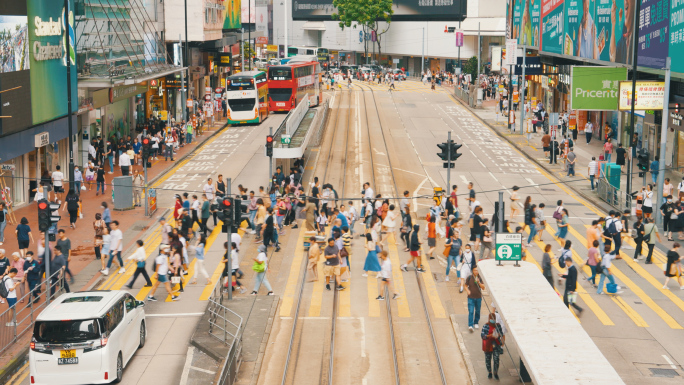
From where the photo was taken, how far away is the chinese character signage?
34.2m

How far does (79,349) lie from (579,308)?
38.9 feet

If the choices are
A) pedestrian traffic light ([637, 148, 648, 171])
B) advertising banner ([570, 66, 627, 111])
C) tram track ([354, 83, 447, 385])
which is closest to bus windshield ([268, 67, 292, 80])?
tram track ([354, 83, 447, 385])

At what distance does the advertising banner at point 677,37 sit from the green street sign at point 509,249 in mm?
18089

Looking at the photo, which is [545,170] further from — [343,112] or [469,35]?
[469,35]

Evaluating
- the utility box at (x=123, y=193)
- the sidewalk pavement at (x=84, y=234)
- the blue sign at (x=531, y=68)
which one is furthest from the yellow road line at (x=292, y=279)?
the blue sign at (x=531, y=68)

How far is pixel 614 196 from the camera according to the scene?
33.4 m

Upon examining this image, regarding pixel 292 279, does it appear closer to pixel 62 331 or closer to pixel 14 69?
pixel 62 331

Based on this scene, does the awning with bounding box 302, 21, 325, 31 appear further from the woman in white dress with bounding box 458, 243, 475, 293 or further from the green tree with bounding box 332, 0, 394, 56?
the woman in white dress with bounding box 458, 243, 475, 293

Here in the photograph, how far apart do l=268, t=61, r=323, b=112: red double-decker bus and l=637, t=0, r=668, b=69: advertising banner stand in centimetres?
2767

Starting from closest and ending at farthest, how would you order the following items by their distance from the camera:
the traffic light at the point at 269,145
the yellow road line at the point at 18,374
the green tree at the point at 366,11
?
the yellow road line at the point at 18,374 < the traffic light at the point at 269,145 < the green tree at the point at 366,11

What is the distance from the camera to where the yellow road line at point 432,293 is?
2144cm

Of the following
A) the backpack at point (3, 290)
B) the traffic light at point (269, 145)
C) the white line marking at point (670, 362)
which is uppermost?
the traffic light at point (269, 145)

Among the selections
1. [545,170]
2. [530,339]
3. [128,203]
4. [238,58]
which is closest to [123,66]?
[128,203]

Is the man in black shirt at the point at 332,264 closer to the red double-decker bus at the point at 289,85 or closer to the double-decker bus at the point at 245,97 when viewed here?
the double-decker bus at the point at 245,97
